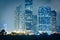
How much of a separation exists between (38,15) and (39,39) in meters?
7.43

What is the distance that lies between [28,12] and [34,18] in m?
0.79

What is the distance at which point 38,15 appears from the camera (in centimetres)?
1023

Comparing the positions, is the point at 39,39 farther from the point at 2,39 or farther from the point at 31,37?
the point at 2,39

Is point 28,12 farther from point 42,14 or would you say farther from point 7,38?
point 7,38

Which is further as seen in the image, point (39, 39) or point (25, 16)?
point (25, 16)

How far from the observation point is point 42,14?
10828 millimetres

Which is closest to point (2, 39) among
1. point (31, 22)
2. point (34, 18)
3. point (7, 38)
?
point (7, 38)

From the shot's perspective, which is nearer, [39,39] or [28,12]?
[39,39]

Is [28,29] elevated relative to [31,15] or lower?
lower

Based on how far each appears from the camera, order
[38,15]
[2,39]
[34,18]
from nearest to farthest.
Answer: [2,39]
[34,18]
[38,15]

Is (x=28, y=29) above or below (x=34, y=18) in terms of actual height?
below

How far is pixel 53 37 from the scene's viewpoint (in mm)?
2816

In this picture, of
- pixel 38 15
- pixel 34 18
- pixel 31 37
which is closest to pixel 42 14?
pixel 38 15

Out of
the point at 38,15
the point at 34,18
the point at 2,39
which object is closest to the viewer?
the point at 2,39
